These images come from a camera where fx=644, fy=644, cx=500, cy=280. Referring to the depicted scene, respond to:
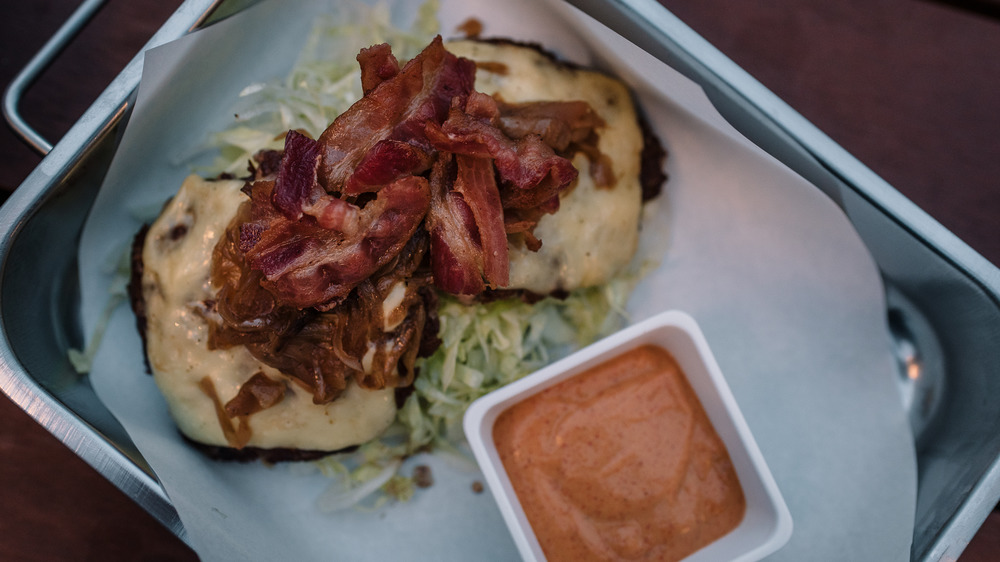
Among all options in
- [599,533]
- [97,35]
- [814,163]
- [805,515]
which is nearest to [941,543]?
[805,515]

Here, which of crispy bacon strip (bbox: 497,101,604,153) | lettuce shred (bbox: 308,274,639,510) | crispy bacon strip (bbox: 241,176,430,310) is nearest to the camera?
crispy bacon strip (bbox: 241,176,430,310)

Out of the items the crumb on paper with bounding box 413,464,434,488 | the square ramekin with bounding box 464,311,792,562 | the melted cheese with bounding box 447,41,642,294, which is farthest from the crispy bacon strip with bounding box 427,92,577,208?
the crumb on paper with bounding box 413,464,434,488

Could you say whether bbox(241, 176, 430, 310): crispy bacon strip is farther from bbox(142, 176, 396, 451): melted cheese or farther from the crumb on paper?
the crumb on paper

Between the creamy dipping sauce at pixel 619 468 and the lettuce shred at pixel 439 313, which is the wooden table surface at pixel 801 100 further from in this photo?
the creamy dipping sauce at pixel 619 468

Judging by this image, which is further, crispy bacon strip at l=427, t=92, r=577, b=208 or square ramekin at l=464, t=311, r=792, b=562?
square ramekin at l=464, t=311, r=792, b=562

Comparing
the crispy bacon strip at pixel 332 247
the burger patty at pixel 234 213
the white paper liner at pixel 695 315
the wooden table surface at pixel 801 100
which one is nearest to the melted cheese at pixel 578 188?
the burger patty at pixel 234 213

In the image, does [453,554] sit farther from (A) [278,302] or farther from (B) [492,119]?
(B) [492,119]

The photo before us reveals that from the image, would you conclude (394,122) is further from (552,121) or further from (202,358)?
(202,358)
